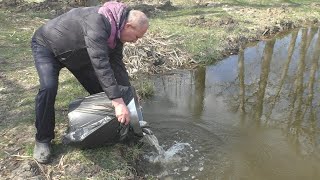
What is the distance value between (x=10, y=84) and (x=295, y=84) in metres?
4.80

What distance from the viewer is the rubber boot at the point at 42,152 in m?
4.03

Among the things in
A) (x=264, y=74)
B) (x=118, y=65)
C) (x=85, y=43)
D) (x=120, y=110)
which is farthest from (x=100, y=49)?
(x=264, y=74)

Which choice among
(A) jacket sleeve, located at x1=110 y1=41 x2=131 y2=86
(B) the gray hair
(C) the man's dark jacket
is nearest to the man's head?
(B) the gray hair

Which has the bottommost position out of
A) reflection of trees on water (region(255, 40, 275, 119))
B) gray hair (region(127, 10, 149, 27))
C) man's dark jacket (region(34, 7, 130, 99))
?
reflection of trees on water (region(255, 40, 275, 119))

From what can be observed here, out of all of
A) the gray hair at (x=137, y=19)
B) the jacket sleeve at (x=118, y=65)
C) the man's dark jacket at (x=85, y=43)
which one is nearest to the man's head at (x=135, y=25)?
the gray hair at (x=137, y=19)

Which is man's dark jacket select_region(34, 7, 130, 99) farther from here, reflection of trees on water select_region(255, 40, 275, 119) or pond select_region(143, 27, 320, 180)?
reflection of trees on water select_region(255, 40, 275, 119)

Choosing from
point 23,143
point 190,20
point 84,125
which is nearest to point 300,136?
point 84,125

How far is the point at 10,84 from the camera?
6.16 m

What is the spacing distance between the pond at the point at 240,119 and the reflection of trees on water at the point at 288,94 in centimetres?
1

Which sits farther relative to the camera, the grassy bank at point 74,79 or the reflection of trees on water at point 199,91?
the reflection of trees on water at point 199,91

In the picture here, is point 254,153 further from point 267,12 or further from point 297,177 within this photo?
point 267,12

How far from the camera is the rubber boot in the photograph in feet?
13.2

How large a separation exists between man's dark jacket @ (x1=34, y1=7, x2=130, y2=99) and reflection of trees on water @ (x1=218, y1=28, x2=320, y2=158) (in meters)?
2.59

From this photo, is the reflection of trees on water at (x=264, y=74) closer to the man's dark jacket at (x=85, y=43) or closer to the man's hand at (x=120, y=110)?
the man's dark jacket at (x=85, y=43)
